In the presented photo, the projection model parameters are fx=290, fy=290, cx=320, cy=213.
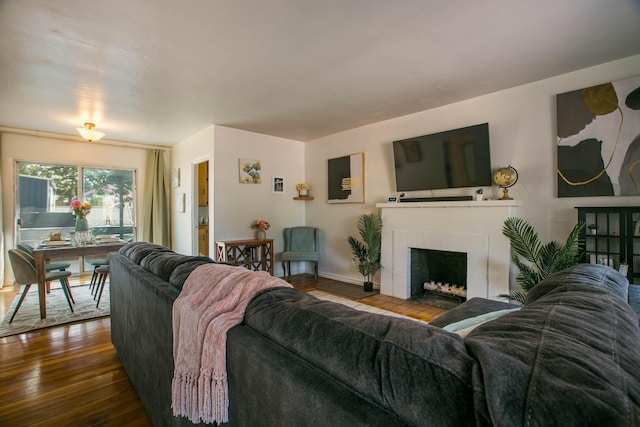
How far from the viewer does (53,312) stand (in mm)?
3357

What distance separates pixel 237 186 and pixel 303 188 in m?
1.24

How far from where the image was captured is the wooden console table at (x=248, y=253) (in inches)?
168

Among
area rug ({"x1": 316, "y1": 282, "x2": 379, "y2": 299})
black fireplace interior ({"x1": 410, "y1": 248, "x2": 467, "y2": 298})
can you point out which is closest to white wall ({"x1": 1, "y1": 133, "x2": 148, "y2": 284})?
area rug ({"x1": 316, "y1": 282, "x2": 379, "y2": 299})

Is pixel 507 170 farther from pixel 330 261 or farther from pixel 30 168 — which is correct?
pixel 30 168

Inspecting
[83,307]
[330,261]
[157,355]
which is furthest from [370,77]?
[83,307]

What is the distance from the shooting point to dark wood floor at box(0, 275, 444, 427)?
5.55ft

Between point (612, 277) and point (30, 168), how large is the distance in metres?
7.13

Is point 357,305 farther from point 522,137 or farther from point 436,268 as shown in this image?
point 522,137

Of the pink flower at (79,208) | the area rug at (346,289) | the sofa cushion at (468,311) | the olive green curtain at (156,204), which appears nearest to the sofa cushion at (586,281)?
the sofa cushion at (468,311)

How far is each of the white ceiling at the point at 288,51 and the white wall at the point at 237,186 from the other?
91 cm

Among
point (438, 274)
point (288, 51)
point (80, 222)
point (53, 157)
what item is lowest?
point (438, 274)

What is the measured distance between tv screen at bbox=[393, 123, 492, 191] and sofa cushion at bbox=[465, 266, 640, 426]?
290cm

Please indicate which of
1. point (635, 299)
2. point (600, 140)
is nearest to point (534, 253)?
point (600, 140)

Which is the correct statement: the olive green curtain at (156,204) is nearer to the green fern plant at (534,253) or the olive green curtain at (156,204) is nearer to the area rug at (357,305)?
the area rug at (357,305)
